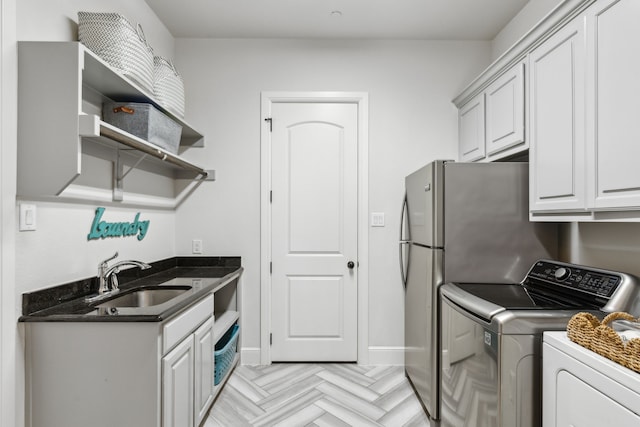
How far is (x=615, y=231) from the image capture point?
1.83 metres

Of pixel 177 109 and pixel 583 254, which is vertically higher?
pixel 177 109

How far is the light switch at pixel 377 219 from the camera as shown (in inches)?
119

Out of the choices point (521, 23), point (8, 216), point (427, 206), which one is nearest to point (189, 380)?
point (8, 216)

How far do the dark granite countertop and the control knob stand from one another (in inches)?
74.0

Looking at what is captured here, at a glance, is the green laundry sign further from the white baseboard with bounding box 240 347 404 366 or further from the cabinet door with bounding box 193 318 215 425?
the white baseboard with bounding box 240 347 404 366

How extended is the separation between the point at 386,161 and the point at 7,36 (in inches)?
95.9

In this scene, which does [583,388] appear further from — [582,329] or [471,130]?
[471,130]

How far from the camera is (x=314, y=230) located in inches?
120

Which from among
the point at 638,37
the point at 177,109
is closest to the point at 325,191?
the point at 177,109

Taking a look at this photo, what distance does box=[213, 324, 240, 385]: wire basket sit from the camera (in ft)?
7.91

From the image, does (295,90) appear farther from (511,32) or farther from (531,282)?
(531,282)

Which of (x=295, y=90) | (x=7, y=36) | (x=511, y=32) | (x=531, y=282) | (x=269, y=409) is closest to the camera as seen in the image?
(x=7, y=36)

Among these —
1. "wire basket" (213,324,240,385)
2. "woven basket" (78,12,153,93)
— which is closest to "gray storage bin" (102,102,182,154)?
"woven basket" (78,12,153,93)

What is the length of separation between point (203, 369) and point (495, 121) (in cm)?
238
